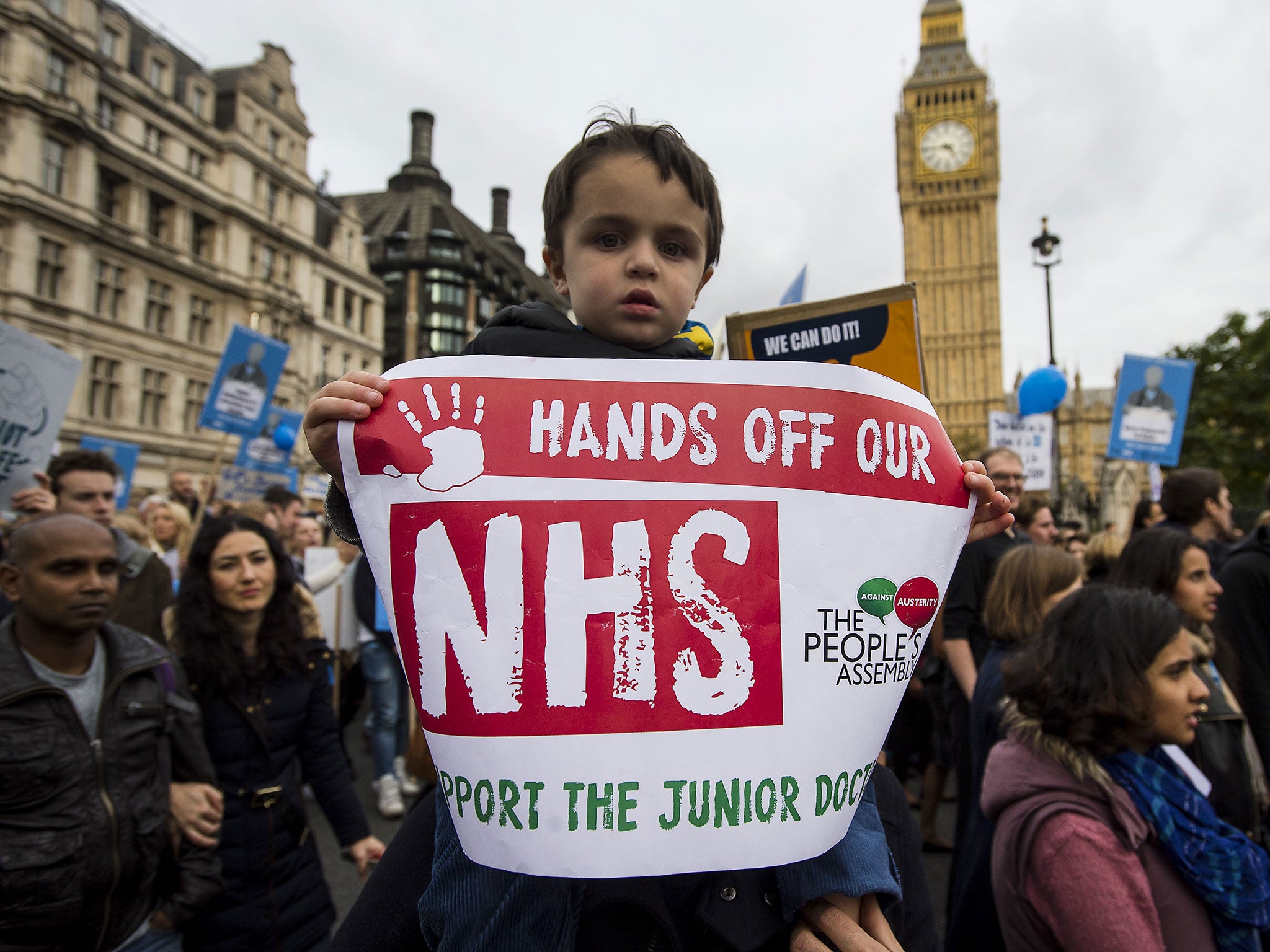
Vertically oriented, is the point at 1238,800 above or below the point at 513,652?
below

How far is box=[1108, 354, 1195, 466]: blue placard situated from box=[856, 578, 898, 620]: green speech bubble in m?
8.84

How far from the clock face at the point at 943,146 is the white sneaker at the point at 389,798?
237 feet

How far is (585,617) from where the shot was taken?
1026 millimetres

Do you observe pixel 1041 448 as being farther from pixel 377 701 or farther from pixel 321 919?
pixel 321 919

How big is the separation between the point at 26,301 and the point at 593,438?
27.9m

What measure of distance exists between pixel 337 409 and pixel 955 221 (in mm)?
74991

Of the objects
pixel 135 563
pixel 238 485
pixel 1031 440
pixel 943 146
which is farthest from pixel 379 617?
pixel 943 146

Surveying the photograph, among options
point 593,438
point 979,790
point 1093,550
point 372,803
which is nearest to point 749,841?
point 593,438

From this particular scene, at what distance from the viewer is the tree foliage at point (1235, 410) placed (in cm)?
2600

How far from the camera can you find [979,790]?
311 centimetres

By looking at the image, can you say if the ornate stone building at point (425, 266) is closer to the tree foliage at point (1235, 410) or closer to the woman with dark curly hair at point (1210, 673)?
the tree foliage at point (1235, 410)

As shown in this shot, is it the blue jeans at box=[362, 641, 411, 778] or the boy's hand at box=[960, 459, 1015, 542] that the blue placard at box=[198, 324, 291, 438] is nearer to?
the blue jeans at box=[362, 641, 411, 778]

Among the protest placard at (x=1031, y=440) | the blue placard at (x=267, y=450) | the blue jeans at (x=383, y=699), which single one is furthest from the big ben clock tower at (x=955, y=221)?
the blue jeans at (x=383, y=699)

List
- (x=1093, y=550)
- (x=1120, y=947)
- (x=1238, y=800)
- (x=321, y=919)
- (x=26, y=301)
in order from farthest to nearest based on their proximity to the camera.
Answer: (x=26, y=301)
(x=1093, y=550)
(x=321, y=919)
(x=1238, y=800)
(x=1120, y=947)
